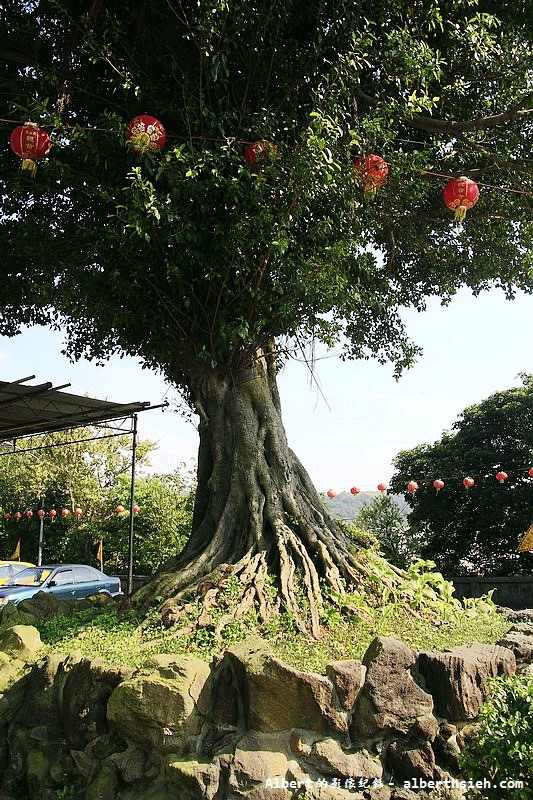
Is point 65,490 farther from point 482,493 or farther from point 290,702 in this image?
point 290,702

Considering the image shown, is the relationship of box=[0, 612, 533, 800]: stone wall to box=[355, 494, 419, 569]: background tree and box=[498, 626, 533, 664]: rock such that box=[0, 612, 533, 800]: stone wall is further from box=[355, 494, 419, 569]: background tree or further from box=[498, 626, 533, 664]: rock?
box=[355, 494, 419, 569]: background tree

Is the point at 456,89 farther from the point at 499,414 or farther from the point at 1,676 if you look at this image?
the point at 499,414

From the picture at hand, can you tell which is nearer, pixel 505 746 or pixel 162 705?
pixel 505 746

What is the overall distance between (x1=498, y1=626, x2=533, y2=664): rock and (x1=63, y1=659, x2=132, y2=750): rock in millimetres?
2900

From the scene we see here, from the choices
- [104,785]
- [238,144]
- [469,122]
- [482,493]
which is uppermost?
[469,122]

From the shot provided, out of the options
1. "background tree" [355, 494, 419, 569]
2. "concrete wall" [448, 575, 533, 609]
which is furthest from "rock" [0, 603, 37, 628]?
"background tree" [355, 494, 419, 569]

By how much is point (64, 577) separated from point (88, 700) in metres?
9.14

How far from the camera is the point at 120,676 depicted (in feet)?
13.7

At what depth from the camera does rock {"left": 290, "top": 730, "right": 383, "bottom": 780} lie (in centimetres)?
368

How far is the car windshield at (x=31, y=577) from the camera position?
483 inches

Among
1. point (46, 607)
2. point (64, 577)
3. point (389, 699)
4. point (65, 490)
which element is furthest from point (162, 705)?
point (65, 490)

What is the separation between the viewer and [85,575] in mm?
13258

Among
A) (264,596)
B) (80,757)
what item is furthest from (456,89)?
(80,757)

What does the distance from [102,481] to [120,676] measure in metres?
17.5
